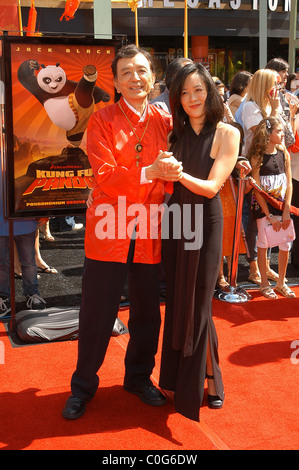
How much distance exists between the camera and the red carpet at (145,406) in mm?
2545

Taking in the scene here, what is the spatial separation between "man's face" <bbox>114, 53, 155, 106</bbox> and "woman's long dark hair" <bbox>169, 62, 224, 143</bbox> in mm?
133

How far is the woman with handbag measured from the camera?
4.37 meters

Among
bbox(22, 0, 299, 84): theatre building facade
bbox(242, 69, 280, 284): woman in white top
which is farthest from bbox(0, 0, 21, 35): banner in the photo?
bbox(22, 0, 299, 84): theatre building facade

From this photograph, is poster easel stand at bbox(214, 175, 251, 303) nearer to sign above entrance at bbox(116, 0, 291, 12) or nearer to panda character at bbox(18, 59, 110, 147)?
panda character at bbox(18, 59, 110, 147)

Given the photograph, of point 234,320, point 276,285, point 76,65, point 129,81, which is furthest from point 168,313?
point 276,285

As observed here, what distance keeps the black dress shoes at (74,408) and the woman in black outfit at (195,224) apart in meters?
0.46

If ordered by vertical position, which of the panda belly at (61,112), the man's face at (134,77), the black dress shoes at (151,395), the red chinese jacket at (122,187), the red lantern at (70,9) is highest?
the red lantern at (70,9)

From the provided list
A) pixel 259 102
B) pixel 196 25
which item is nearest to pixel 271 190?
pixel 259 102

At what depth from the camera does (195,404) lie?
8.65 ft

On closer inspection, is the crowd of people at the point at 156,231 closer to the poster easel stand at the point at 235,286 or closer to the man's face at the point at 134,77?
the man's face at the point at 134,77

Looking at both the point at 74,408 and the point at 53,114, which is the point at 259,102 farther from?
the point at 74,408

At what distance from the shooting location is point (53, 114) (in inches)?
149

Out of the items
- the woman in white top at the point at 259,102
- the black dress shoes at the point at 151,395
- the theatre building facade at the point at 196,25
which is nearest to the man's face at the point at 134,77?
the black dress shoes at the point at 151,395
